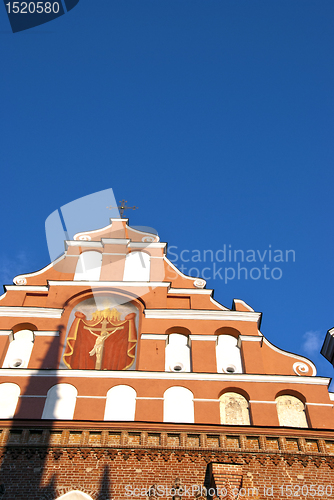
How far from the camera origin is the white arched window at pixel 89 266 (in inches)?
613

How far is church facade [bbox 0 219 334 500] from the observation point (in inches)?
401

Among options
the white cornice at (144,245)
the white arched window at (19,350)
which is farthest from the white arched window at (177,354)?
the white cornice at (144,245)

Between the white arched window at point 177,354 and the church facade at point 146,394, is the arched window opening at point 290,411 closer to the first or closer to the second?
the church facade at point 146,394

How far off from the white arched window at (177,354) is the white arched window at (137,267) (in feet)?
8.24

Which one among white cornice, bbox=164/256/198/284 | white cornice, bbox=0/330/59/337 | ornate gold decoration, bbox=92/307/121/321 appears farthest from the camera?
white cornice, bbox=164/256/198/284

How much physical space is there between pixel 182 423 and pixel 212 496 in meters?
1.66

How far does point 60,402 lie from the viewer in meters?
11.8

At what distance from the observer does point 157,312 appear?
14.2m

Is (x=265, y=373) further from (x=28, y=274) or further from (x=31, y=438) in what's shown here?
(x=28, y=274)

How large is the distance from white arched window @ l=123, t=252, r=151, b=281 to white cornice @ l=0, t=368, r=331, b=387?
12.8ft

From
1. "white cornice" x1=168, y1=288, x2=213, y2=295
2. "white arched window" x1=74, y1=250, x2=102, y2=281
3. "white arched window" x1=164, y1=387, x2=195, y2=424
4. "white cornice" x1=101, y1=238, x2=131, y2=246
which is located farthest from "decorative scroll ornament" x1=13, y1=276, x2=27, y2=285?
"white arched window" x1=164, y1=387, x2=195, y2=424

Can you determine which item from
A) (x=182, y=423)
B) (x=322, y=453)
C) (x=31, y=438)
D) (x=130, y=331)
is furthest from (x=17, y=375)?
(x=322, y=453)

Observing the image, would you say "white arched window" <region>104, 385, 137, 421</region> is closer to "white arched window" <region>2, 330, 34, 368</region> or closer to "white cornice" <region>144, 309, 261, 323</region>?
"white arched window" <region>2, 330, 34, 368</region>

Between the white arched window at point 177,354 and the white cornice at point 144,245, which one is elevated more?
the white cornice at point 144,245
